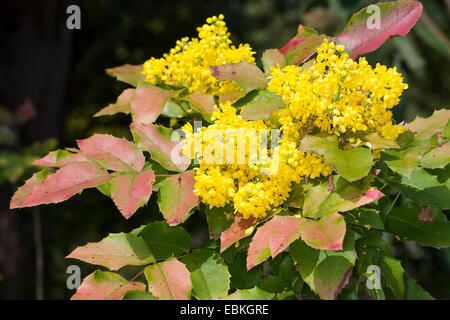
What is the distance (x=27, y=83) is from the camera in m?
3.56

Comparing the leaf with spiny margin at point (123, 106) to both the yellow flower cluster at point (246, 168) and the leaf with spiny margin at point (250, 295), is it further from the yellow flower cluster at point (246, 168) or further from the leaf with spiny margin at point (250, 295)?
the leaf with spiny margin at point (250, 295)

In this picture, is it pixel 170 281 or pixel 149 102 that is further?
pixel 149 102

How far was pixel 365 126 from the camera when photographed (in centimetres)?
84

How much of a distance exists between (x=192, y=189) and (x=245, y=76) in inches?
10.6

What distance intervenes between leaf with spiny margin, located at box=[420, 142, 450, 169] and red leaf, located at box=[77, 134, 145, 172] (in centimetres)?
56

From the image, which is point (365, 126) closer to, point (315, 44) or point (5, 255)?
point (315, 44)

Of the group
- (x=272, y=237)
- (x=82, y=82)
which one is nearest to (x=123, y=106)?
(x=272, y=237)

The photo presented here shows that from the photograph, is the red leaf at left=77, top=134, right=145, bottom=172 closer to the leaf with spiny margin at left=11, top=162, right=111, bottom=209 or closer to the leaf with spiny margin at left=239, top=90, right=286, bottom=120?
the leaf with spiny margin at left=11, top=162, right=111, bottom=209

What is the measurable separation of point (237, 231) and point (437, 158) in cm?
41

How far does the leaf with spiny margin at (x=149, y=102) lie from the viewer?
979 mm

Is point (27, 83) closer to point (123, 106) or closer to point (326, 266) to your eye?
point (123, 106)

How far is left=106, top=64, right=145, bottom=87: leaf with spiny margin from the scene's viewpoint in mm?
1160

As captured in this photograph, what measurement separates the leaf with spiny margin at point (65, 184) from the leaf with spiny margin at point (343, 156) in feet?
1.33
